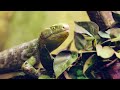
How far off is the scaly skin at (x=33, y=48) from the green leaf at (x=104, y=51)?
27cm

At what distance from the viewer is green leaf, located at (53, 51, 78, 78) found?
2381 millimetres

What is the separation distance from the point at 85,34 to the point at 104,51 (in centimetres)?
20

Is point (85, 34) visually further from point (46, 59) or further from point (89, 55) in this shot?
point (46, 59)

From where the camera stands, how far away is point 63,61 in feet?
7.87

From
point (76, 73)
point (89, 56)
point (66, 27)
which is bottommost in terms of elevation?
point (76, 73)

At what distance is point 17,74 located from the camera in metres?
2.41

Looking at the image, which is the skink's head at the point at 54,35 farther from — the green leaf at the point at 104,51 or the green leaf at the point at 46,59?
the green leaf at the point at 104,51

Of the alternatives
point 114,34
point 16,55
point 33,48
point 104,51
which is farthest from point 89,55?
point 16,55

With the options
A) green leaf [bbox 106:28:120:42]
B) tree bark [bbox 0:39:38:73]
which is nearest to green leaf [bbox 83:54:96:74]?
green leaf [bbox 106:28:120:42]
